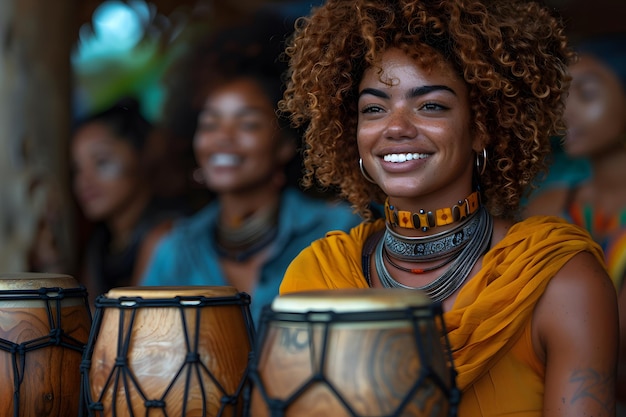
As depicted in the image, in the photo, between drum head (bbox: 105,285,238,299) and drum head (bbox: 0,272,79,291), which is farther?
drum head (bbox: 0,272,79,291)

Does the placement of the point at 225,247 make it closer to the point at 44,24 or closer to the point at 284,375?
the point at 44,24

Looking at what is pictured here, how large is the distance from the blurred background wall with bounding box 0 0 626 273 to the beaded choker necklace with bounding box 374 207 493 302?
5.52ft

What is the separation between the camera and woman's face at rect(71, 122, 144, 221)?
14.6 ft

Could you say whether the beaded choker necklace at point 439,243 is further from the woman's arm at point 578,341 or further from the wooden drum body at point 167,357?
the wooden drum body at point 167,357

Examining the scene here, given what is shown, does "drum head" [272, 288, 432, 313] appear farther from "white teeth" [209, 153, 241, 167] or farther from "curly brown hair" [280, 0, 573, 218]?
"white teeth" [209, 153, 241, 167]

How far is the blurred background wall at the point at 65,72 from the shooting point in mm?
3879

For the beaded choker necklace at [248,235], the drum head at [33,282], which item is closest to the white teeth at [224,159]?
the beaded choker necklace at [248,235]

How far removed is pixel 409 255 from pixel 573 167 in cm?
176

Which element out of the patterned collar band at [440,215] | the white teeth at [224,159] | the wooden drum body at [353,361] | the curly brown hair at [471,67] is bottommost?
the wooden drum body at [353,361]

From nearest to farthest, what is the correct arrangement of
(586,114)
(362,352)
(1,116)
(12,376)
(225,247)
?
1. (362,352)
2. (12,376)
3. (586,114)
4. (1,116)
5. (225,247)

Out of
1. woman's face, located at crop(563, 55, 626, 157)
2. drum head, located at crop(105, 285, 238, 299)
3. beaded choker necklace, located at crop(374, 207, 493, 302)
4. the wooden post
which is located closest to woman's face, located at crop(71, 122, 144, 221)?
the wooden post

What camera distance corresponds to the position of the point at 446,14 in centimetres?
216

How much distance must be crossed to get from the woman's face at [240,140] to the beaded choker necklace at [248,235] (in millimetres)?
155

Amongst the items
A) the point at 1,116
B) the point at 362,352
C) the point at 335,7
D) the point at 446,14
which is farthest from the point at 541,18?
the point at 1,116
